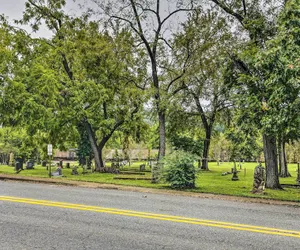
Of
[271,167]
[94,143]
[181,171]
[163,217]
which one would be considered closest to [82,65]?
[94,143]

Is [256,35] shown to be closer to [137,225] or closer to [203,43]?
[203,43]

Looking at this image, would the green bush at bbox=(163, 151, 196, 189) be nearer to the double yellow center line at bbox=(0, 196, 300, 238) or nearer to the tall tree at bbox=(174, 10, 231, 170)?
the tall tree at bbox=(174, 10, 231, 170)

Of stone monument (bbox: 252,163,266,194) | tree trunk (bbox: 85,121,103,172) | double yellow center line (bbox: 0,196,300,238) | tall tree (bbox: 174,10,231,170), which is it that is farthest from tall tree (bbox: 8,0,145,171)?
double yellow center line (bbox: 0,196,300,238)

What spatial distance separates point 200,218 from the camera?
7.36 meters

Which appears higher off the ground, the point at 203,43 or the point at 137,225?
the point at 203,43

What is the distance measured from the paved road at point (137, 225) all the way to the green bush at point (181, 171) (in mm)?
4647

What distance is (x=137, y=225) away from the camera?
6422 millimetres

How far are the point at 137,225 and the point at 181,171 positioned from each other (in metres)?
7.91

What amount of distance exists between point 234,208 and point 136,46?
12.8m

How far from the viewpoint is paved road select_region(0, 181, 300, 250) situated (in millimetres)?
5199

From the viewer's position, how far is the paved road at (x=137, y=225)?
5.20 meters

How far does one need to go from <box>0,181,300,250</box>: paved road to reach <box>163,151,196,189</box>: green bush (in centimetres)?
465

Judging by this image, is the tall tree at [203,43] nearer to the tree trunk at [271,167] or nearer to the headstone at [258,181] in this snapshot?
the tree trunk at [271,167]

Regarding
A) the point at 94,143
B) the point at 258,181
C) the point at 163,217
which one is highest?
the point at 94,143
